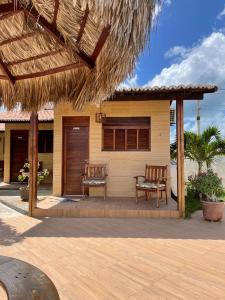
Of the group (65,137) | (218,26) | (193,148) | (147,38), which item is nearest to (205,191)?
(193,148)

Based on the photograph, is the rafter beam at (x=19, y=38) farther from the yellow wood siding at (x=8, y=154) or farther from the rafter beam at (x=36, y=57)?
the yellow wood siding at (x=8, y=154)

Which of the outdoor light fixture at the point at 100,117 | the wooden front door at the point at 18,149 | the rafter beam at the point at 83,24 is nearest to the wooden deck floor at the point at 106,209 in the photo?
the outdoor light fixture at the point at 100,117

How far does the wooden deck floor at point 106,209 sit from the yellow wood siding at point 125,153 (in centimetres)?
97

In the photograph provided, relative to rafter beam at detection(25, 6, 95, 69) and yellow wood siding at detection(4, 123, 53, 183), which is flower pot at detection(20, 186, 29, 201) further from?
rafter beam at detection(25, 6, 95, 69)

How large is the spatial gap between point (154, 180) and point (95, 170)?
1728mm

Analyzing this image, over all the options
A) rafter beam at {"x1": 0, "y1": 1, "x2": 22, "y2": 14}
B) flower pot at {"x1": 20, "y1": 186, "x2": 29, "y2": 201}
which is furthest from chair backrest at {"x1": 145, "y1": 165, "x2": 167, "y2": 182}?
rafter beam at {"x1": 0, "y1": 1, "x2": 22, "y2": 14}

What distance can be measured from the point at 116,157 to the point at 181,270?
4.52 metres

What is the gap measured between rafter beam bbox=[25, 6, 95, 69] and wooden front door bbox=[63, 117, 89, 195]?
4.76m

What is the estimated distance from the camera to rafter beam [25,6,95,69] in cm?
244

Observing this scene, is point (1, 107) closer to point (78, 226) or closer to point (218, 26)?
point (78, 226)

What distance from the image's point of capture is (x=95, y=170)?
290 inches

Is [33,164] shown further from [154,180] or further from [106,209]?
[154,180]

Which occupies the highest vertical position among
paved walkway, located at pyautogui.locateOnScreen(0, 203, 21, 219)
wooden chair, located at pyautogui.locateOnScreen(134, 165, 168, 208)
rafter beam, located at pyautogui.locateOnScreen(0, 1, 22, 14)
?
rafter beam, located at pyautogui.locateOnScreen(0, 1, 22, 14)

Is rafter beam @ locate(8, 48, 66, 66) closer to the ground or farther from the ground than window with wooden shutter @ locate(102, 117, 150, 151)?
farther from the ground
